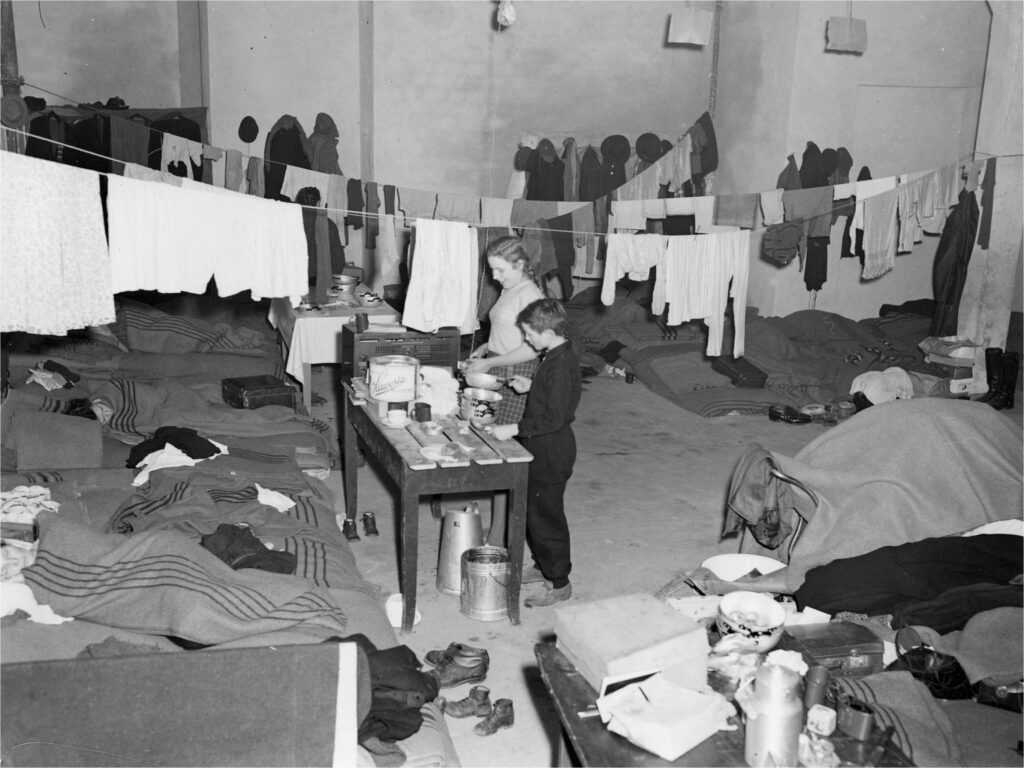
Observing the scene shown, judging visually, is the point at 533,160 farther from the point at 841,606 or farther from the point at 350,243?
the point at 841,606

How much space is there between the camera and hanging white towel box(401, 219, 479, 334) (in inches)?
241

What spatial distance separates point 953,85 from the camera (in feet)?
38.4

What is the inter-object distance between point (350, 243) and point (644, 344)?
3.98 meters

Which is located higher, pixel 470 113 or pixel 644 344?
pixel 470 113

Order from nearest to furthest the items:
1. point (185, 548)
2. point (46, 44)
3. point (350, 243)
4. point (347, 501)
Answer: point (185, 548) < point (347, 501) < point (350, 243) < point (46, 44)

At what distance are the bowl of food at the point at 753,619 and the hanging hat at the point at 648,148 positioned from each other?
10.3 meters

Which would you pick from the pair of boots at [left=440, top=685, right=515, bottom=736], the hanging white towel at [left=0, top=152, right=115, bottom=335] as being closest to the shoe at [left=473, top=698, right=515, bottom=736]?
the pair of boots at [left=440, top=685, right=515, bottom=736]

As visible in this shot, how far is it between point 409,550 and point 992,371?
7.51 metres

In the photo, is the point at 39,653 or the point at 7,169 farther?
the point at 7,169

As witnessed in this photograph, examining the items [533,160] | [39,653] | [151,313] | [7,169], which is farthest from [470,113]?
[39,653]

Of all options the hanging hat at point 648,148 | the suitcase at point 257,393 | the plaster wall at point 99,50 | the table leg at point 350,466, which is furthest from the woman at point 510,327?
the plaster wall at point 99,50

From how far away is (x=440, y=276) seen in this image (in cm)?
620

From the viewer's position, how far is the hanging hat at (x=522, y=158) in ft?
41.2

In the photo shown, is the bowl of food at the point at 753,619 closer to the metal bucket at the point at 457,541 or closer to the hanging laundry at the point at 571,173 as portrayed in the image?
the metal bucket at the point at 457,541
